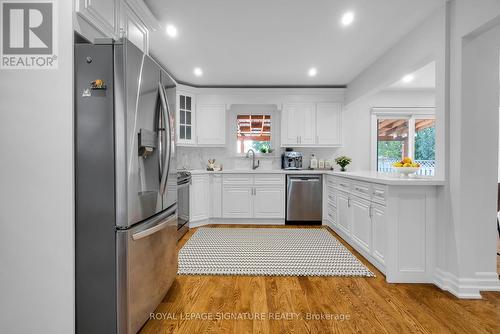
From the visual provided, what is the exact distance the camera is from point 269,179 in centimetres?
455

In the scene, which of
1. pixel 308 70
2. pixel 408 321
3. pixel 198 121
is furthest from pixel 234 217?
pixel 408 321

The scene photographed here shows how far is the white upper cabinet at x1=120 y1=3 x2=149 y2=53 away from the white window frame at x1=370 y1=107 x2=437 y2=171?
174 inches

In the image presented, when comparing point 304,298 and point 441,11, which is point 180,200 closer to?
point 304,298

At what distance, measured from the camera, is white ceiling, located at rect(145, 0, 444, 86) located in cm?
236

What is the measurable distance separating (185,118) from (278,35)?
Result: 2.40 m

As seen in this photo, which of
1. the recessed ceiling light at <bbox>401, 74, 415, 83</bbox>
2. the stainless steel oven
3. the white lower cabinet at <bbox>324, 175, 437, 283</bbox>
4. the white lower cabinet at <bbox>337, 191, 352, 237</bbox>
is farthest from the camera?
the recessed ceiling light at <bbox>401, 74, 415, 83</bbox>

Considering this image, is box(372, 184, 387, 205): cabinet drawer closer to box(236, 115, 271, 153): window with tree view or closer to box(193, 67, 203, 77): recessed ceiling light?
box(236, 115, 271, 153): window with tree view

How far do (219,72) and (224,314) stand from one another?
350 centimetres

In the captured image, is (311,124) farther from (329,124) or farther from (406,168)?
(406,168)

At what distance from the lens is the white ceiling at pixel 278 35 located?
7.75ft

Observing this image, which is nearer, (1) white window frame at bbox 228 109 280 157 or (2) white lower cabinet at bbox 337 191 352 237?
(2) white lower cabinet at bbox 337 191 352 237

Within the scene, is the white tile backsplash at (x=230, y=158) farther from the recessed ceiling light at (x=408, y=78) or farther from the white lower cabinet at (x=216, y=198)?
the recessed ceiling light at (x=408, y=78)

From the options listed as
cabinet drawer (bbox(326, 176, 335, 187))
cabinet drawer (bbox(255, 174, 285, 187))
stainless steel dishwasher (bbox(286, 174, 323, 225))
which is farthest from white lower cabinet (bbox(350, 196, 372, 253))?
cabinet drawer (bbox(255, 174, 285, 187))

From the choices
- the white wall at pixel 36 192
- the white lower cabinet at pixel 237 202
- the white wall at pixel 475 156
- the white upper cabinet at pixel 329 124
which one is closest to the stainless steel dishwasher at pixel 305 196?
the white lower cabinet at pixel 237 202
